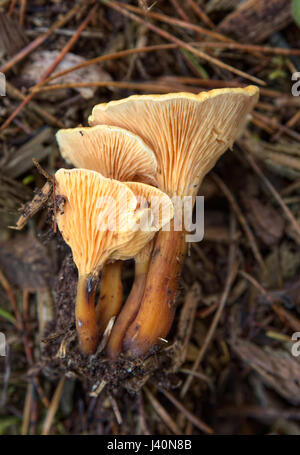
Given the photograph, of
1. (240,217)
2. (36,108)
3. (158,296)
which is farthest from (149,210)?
(36,108)

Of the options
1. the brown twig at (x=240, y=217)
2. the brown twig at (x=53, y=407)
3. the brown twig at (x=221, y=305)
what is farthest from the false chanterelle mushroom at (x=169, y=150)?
the brown twig at (x=53, y=407)

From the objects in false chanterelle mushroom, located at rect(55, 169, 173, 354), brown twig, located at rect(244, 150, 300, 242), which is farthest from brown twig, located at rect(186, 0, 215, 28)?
false chanterelle mushroom, located at rect(55, 169, 173, 354)

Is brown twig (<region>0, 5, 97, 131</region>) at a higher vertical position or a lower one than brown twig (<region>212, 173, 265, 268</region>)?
higher

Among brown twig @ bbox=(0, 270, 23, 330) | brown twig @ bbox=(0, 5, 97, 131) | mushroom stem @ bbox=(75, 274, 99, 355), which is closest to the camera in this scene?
mushroom stem @ bbox=(75, 274, 99, 355)

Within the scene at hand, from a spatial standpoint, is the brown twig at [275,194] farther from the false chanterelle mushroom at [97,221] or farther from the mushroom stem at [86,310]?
the mushroom stem at [86,310]

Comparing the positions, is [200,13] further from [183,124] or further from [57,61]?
[183,124]

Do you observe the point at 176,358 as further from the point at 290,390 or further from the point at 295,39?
the point at 295,39

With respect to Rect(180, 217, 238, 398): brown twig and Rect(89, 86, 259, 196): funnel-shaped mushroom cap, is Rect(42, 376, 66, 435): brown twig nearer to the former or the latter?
Rect(180, 217, 238, 398): brown twig
